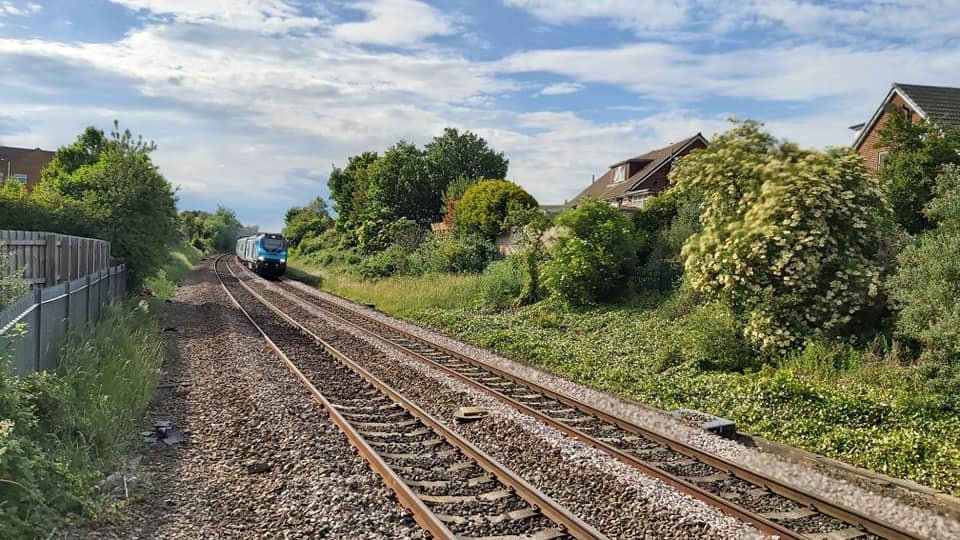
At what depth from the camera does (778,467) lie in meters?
8.34

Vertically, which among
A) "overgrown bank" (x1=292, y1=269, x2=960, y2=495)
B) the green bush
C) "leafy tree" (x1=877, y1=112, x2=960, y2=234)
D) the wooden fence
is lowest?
"overgrown bank" (x1=292, y1=269, x2=960, y2=495)

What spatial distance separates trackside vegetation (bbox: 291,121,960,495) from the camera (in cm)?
945

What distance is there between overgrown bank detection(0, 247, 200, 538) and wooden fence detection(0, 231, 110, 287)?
1336 millimetres

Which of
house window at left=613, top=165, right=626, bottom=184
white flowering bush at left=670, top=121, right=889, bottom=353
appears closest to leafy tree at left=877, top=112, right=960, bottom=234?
white flowering bush at left=670, top=121, right=889, bottom=353

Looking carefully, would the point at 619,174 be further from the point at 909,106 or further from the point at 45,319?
the point at 45,319

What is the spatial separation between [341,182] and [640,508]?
65475 mm

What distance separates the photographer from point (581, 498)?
682cm

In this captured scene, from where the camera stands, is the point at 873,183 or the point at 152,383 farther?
the point at 873,183

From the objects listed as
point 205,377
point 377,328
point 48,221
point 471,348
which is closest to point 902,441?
point 471,348

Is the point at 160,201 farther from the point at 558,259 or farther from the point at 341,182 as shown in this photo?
the point at 341,182

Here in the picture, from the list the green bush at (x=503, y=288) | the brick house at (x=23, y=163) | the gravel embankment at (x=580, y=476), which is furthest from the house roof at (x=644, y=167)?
the brick house at (x=23, y=163)

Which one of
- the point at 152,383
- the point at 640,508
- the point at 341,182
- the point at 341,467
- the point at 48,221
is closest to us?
the point at 640,508

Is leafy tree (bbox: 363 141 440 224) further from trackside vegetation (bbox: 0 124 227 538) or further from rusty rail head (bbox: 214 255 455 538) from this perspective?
rusty rail head (bbox: 214 255 455 538)

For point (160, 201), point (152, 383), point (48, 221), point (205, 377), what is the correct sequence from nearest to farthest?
1. point (152, 383)
2. point (205, 377)
3. point (48, 221)
4. point (160, 201)
